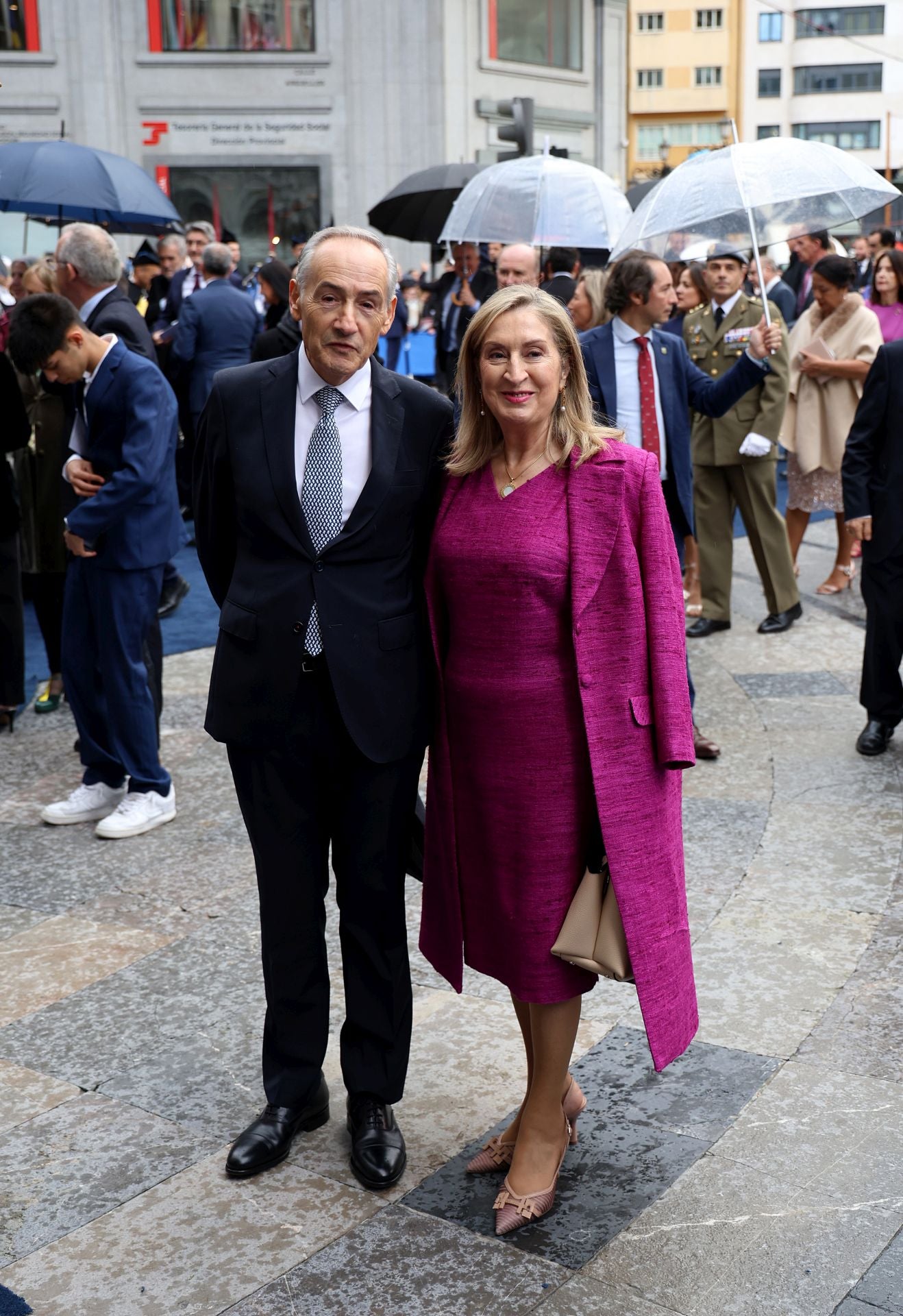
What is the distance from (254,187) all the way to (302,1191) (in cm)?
3143

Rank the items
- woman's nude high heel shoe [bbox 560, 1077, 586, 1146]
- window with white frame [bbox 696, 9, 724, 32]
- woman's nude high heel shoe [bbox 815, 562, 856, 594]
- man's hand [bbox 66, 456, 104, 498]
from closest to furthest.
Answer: woman's nude high heel shoe [bbox 560, 1077, 586, 1146]
man's hand [bbox 66, 456, 104, 498]
woman's nude high heel shoe [bbox 815, 562, 856, 594]
window with white frame [bbox 696, 9, 724, 32]

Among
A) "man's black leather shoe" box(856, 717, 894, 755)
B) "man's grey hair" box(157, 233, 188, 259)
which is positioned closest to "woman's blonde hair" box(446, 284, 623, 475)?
"man's black leather shoe" box(856, 717, 894, 755)

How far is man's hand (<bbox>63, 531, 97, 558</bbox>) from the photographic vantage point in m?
5.24

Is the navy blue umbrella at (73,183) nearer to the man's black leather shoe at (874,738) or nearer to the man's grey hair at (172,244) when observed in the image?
the man's grey hair at (172,244)

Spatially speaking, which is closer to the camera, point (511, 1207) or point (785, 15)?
point (511, 1207)

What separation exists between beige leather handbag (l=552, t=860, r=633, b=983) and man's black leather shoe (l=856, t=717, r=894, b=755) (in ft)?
11.3

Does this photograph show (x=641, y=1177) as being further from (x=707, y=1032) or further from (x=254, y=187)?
(x=254, y=187)

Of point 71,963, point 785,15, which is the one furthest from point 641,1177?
point 785,15

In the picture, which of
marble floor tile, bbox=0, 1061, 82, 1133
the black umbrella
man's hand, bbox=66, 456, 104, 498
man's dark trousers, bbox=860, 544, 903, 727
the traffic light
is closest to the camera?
marble floor tile, bbox=0, 1061, 82, 1133

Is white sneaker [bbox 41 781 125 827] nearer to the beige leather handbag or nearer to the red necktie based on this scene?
the red necktie

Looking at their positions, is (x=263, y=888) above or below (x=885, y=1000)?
above

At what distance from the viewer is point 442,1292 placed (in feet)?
9.11

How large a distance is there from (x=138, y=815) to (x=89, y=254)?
2255 millimetres

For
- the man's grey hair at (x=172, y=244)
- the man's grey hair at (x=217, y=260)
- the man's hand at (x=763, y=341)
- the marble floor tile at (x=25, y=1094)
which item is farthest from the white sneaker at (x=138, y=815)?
the man's grey hair at (x=172, y=244)
